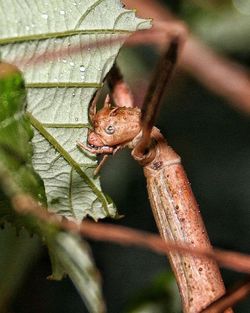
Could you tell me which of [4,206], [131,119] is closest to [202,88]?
[131,119]

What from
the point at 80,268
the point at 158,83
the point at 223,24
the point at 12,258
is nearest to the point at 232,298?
the point at 80,268

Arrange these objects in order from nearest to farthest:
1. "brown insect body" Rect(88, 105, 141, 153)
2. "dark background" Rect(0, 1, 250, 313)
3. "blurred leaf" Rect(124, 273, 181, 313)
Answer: "brown insect body" Rect(88, 105, 141, 153), "blurred leaf" Rect(124, 273, 181, 313), "dark background" Rect(0, 1, 250, 313)

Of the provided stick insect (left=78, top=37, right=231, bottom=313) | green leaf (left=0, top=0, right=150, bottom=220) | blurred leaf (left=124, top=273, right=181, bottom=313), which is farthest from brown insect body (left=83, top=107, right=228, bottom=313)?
blurred leaf (left=124, top=273, right=181, bottom=313)

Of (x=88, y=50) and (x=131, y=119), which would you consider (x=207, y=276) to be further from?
(x=88, y=50)

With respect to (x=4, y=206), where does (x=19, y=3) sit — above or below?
above

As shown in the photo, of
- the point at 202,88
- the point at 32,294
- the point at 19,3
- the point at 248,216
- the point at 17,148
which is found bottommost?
the point at 32,294

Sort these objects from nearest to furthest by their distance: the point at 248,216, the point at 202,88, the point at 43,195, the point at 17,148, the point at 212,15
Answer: the point at 17,148, the point at 43,195, the point at 212,15, the point at 248,216, the point at 202,88

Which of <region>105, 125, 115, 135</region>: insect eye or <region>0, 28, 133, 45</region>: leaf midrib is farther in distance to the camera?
<region>105, 125, 115, 135</region>: insect eye

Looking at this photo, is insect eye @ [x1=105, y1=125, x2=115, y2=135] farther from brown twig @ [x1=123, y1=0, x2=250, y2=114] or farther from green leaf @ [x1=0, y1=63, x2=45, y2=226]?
green leaf @ [x1=0, y1=63, x2=45, y2=226]
